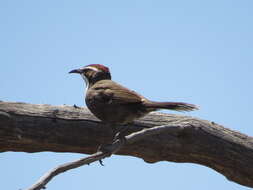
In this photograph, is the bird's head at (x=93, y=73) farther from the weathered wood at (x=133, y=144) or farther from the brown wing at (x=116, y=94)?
the weathered wood at (x=133, y=144)

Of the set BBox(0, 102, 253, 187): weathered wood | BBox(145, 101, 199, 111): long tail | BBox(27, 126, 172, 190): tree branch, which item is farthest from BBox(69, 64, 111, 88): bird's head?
BBox(27, 126, 172, 190): tree branch

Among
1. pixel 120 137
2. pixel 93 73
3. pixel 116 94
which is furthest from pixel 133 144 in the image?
pixel 93 73

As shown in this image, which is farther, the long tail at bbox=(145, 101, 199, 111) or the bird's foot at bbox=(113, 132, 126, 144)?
the long tail at bbox=(145, 101, 199, 111)

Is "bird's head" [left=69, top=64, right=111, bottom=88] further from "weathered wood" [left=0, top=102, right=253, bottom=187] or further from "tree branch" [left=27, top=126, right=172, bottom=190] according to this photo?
"tree branch" [left=27, top=126, right=172, bottom=190]

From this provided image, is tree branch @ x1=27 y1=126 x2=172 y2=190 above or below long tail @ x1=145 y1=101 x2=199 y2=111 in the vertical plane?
below

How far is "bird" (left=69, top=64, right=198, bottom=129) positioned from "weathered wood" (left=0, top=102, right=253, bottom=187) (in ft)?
0.49

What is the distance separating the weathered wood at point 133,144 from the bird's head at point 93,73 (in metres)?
1.32

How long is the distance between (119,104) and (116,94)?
22 cm

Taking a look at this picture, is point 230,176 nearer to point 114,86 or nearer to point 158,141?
point 158,141

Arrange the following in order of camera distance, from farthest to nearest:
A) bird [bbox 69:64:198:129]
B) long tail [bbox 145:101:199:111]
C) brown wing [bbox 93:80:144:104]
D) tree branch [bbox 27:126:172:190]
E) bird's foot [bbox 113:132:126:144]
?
brown wing [bbox 93:80:144:104], bird [bbox 69:64:198:129], long tail [bbox 145:101:199:111], bird's foot [bbox 113:132:126:144], tree branch [bbox 27:126:172:190]

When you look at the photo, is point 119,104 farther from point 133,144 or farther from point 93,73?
point 93,73

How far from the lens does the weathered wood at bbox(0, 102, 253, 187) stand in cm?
653

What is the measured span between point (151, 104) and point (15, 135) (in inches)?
65.9

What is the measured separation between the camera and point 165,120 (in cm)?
688
